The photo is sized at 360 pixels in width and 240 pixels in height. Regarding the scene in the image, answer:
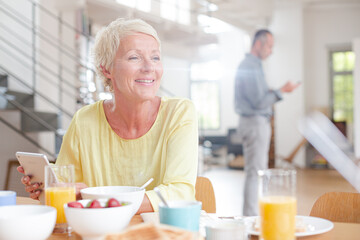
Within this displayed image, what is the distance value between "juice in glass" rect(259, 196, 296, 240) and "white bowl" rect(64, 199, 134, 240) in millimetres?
291

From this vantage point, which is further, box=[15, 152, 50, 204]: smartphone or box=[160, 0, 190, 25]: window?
box=[160, 0, 190, 25]: window

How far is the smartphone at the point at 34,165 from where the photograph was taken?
4.19ft

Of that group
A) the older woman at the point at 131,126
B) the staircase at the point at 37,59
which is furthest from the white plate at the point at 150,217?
the staircase at the point at 37,59

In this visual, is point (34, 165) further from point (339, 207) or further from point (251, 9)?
point (251, 9)

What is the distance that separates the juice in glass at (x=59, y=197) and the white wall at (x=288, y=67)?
8514 millimetres

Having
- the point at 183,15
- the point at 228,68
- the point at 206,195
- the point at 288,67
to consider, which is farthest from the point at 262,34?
the point at 228,68

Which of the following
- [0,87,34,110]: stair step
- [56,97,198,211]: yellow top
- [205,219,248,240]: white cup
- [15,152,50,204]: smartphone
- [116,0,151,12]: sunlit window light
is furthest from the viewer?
[116,0,151,12]: sunlit window light

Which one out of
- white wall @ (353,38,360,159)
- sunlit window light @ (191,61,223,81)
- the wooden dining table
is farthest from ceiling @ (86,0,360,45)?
the wooden dining table

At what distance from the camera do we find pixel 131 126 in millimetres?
1634

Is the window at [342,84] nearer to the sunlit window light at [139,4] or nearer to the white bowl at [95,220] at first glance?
the sunlit window light at [139,4]

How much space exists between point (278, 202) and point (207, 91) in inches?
396

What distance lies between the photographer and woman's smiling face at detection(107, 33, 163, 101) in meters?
1.58

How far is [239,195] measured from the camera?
5.82 m

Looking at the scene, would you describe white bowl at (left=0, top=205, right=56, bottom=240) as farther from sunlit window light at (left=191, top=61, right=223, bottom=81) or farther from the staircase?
sunlit window light at (left=191, top=61, right=223, bottom=81)
